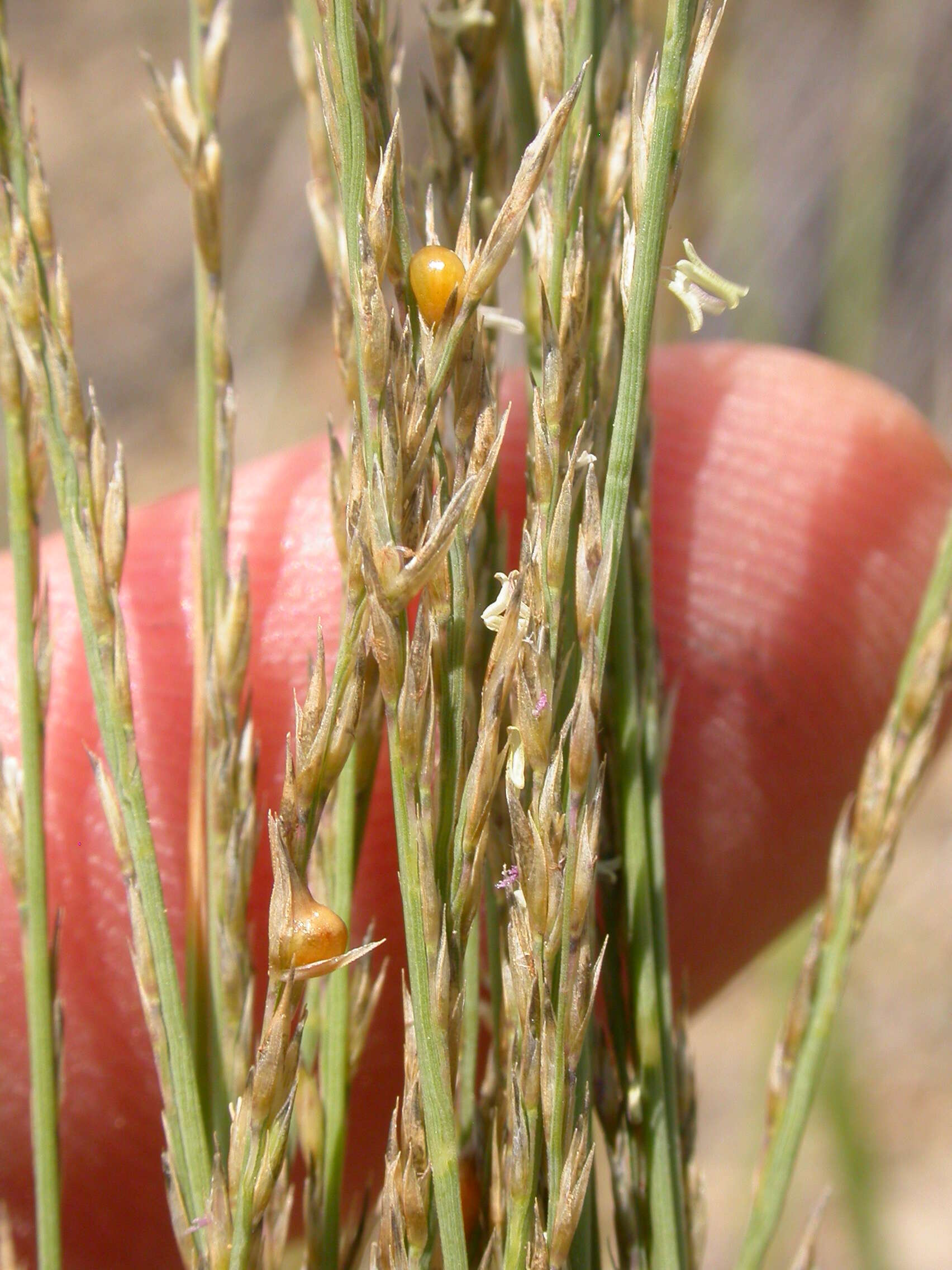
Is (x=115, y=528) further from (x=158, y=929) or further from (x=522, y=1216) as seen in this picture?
(x=522, y=1216)

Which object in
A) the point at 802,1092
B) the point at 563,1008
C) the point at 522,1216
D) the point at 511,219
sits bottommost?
the point at 802,1092

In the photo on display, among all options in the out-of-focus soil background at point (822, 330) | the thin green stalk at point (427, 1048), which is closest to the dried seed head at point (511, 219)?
the thin green stalk at point (427, 1048)

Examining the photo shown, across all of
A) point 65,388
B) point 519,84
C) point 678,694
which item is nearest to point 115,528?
point 65,388

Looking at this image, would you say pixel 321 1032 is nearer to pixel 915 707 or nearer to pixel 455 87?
pixel 915 707

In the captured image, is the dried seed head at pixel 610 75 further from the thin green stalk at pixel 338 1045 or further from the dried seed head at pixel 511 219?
the thin green stalk at pixel 338 1045

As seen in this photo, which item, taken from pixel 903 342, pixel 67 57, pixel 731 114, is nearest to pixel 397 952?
pixel 731 114

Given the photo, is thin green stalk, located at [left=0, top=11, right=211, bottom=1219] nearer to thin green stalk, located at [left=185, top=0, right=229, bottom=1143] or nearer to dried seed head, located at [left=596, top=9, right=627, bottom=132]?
thin green stalk, located at [left=185, top=0, right=229, bottom=1143]
